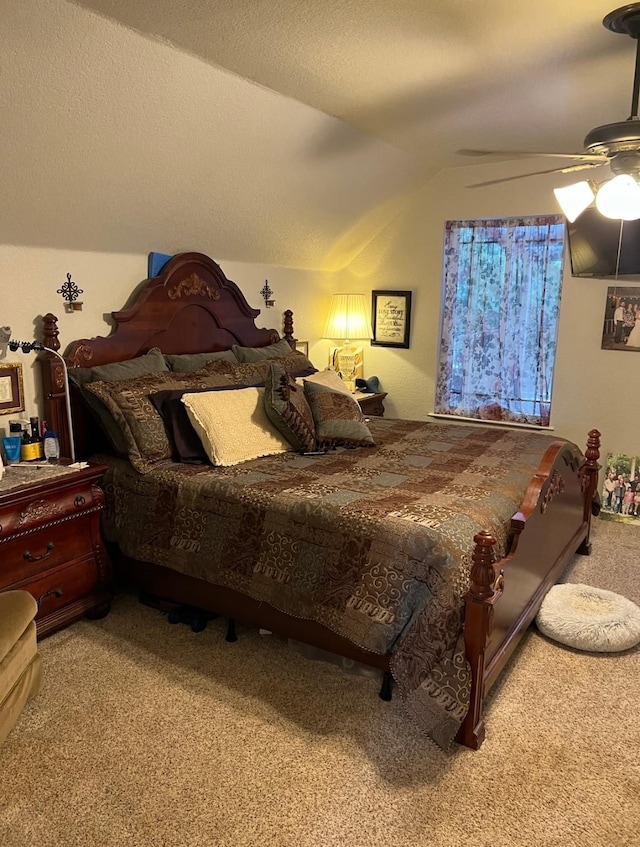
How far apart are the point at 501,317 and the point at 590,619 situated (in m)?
2.48

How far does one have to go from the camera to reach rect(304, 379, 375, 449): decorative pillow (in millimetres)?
3248

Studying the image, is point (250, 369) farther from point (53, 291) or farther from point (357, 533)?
point (357, 533)

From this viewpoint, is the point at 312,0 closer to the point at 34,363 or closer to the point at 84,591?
the point at 34,363

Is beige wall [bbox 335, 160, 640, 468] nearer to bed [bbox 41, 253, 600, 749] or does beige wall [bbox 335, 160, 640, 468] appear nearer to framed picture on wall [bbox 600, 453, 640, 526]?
framed picture on wall [bbox 600, 453, 640, 526]

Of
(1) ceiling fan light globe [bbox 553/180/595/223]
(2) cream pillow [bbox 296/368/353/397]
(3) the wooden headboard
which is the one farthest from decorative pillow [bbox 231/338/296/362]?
(1) ceiling fan light globe [bbox 553/180/595/223]

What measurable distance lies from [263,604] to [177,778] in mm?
716

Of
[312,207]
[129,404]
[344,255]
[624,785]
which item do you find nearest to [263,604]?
[129,404]

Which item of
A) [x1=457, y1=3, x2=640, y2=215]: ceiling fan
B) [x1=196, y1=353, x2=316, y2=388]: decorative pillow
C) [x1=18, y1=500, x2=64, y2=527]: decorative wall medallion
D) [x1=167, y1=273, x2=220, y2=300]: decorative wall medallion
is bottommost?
[x1=18, y1=500, x2=64, y2=527]: decorative wall medallion

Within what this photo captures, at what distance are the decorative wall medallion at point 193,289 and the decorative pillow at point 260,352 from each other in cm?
36

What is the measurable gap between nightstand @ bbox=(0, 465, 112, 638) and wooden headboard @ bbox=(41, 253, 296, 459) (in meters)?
0.48

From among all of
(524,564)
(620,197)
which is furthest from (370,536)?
(620,197)

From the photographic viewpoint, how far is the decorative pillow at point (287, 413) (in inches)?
123

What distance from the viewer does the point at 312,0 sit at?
207 cm

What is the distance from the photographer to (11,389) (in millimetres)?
2939
